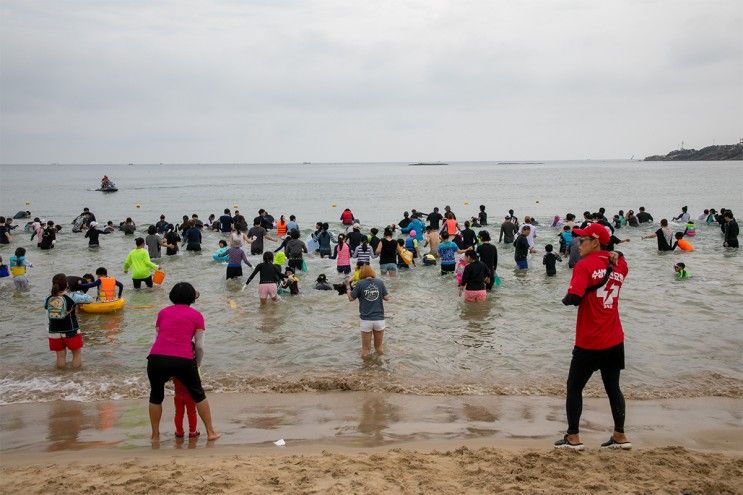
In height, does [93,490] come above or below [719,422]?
above

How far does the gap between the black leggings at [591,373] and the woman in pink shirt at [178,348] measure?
3730mm

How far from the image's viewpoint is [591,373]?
5227 mm

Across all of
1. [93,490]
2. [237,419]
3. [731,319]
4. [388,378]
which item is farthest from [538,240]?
[93,490]

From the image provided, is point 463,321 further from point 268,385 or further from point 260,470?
point 260,470

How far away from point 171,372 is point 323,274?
941 centimetres

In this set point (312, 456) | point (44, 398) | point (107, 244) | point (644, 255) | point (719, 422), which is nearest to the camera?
point (312, 456)

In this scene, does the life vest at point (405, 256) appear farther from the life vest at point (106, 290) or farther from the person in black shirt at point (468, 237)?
the life vest at point (106, 290)

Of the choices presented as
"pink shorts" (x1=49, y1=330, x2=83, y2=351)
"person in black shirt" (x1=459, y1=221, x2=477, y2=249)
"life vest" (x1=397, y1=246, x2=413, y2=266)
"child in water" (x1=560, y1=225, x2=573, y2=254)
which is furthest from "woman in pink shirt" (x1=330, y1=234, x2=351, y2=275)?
"pink shorts" (x1=49, y1=330, x2=83, y2=351)

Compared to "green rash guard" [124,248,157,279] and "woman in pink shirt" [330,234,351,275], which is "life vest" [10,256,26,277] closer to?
"green rash guard" [124,248,157,279]

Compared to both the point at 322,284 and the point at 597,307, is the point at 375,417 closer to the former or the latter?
the point at 597,307

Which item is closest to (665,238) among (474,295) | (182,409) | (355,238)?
(474,295)

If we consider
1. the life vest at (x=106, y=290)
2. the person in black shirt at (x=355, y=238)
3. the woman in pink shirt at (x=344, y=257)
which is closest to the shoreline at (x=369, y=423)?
the life vest at (x=106, y=290)

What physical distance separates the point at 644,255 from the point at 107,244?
74.1ft

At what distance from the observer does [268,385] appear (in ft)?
27.1
